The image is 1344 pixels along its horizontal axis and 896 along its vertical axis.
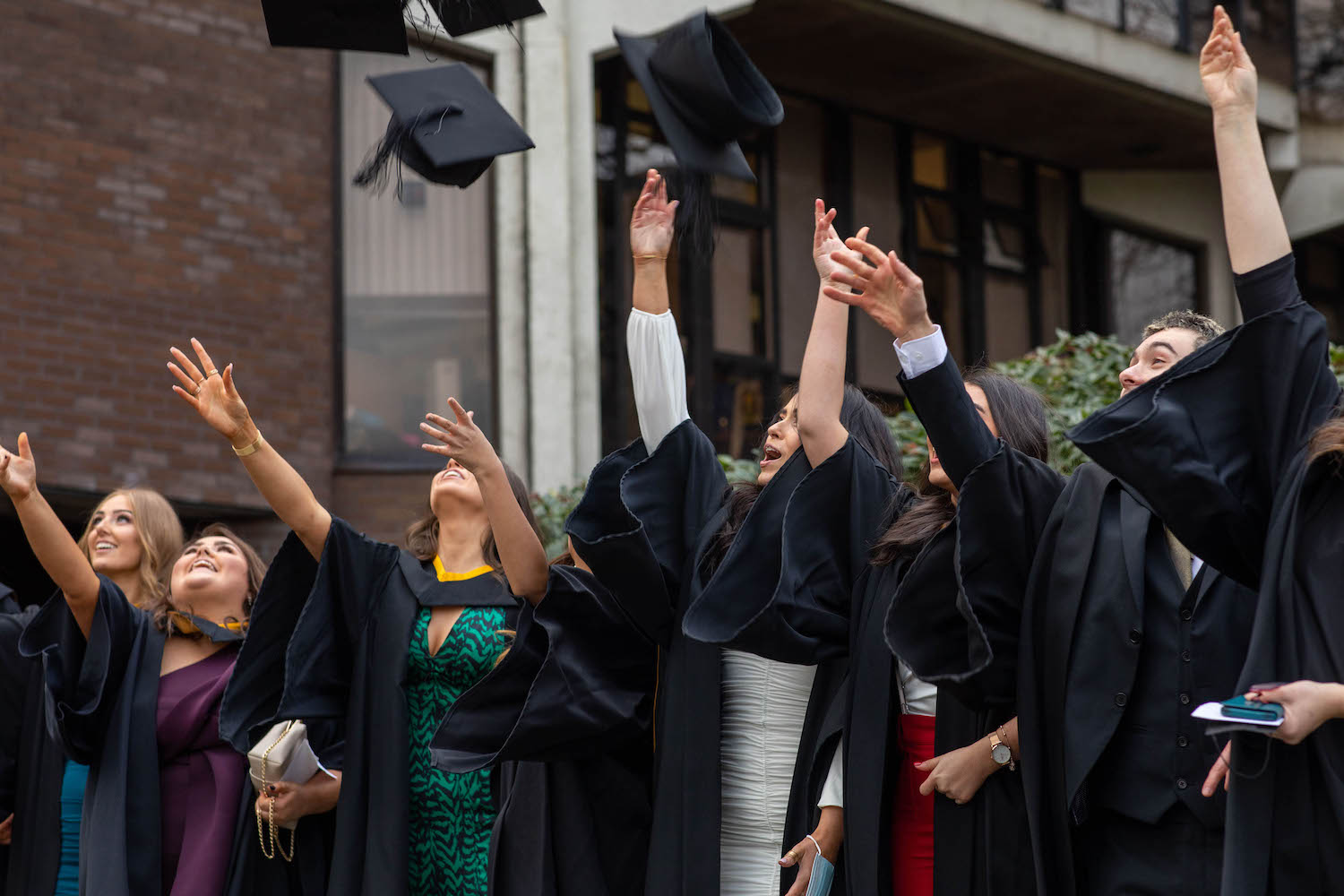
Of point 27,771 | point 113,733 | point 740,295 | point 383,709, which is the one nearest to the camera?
point 383,709

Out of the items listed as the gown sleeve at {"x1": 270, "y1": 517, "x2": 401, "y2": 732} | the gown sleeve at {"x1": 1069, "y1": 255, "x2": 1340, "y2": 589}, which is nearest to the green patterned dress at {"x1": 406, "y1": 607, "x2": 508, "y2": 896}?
the gown sleeve at {"x1": 270, "y1": 517, "x2": 401, "y2": 732}

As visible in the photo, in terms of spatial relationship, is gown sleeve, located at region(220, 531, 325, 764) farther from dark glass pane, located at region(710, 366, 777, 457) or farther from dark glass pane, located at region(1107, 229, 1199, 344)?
dark glass pane, located at region(1107, 229, 1199, 344)

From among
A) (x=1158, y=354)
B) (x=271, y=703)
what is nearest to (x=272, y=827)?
(x=271, y=703)

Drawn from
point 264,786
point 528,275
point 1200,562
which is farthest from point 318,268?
point 1200,562

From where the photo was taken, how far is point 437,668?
511 centimetres

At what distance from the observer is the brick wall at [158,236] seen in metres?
9.66

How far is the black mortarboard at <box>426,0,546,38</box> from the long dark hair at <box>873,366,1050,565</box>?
187 cm

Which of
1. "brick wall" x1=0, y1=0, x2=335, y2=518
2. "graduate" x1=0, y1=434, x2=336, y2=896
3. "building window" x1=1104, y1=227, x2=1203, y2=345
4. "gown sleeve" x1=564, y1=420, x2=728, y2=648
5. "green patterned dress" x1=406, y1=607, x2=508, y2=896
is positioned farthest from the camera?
"building window" x1=1104, y1=227, x2=1203, y2=345

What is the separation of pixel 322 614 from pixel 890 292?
2.16 metres

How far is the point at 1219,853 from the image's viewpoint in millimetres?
3418

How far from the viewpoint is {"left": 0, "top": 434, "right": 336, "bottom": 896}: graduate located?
17.5ft

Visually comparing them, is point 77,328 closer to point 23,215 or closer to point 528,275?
point 23,215

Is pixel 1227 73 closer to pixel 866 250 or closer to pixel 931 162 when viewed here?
pixel 866 250

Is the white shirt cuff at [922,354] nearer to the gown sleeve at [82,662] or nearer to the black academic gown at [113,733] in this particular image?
the black academic gown at [113,733]
